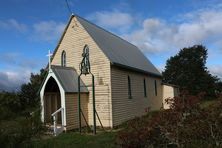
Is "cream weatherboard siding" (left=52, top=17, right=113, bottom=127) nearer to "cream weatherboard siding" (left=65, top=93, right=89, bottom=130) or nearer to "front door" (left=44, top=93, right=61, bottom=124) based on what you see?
"cream weatherboard siding" (left=65, top=93, right=89, bottom=130)

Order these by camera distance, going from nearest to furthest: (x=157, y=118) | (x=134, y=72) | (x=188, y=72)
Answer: (x=157, y=118) → (x=134, y=72) → (x=188, y=72)

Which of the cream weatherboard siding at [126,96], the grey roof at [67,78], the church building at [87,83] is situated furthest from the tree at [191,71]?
the grey roof at [67,78]

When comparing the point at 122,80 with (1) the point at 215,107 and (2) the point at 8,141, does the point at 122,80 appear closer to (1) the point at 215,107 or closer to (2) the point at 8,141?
(1) the point at 215,107

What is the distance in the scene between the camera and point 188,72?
57219 millimetres

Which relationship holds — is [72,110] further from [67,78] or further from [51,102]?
[51,102]

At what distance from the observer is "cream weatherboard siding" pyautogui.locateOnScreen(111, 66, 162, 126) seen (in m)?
22.1

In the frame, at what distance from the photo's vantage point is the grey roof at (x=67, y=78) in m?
20.8

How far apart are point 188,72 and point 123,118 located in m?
36.6

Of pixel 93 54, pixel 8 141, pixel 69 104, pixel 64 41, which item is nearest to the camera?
pixel 8 141

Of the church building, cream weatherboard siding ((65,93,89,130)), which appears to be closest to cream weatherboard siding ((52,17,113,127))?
the church building

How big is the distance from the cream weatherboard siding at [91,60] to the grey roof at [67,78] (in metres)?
0.85

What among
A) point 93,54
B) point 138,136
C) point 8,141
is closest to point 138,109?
point 93,54

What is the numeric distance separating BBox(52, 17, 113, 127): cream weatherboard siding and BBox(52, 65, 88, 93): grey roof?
33.6 inches

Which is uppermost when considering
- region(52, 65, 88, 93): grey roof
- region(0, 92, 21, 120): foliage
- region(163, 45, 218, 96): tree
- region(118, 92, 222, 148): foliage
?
region(163, 45, 218, 96): tree
